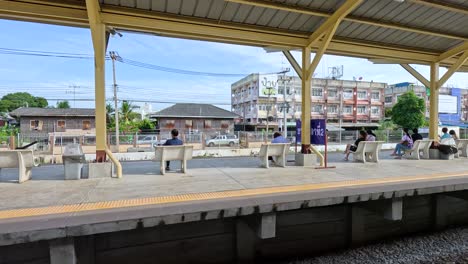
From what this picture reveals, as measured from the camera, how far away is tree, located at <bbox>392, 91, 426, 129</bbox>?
109 feet

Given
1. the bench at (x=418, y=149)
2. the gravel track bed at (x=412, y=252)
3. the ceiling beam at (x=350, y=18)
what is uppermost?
the ceiling beam at (x=350, y=18)

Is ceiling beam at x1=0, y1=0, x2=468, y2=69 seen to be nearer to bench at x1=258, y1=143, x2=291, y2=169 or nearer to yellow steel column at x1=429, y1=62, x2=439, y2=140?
yellow steel column at x1=429, y1=62, x2=439, y2=140

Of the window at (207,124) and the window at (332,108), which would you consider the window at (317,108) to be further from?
the window at (207,124)

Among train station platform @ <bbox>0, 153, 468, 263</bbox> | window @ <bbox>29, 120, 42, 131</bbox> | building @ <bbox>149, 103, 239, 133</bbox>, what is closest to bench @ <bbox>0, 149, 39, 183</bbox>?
train station platform @ <bbox>0, 153, 468, 263</bbox>

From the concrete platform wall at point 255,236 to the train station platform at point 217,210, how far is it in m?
0.02

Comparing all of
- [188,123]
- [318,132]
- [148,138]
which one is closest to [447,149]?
[318,132]

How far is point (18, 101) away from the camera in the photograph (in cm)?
6731

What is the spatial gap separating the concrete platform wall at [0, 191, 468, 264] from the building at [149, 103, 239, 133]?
29.8 meters

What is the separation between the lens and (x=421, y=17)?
7488mm

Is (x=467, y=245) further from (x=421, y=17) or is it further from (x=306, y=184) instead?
(x=421, y=17)

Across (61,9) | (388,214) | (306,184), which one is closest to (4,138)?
(61,9)

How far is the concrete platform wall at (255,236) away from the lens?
3906mm

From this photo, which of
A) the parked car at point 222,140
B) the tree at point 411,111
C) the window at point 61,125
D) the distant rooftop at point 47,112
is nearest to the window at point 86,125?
the distant rooftop at point 47,112

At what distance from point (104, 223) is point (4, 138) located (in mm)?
19016
